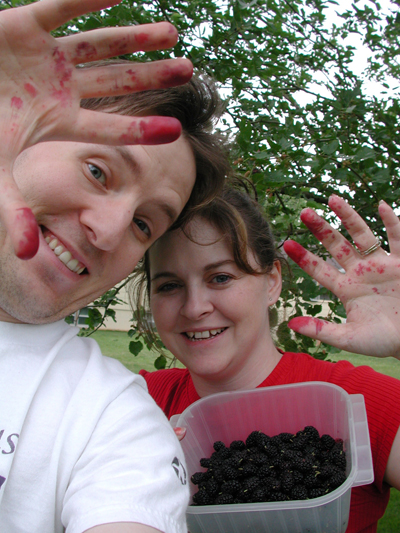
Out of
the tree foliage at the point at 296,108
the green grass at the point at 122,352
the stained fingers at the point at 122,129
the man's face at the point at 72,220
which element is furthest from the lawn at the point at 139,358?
the stained fingers at the point at 122,129

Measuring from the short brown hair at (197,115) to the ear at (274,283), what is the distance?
391mm

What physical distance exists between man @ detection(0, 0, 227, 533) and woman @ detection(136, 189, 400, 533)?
0.99 ft

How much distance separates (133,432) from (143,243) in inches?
19.0

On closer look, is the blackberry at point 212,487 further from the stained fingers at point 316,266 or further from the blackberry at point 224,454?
the stained fingers at point 316,266

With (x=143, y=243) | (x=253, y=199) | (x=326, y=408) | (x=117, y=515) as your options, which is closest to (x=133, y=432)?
(x=117, y=515)

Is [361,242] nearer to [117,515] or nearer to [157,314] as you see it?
[157,314]

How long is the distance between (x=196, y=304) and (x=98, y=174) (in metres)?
0.54

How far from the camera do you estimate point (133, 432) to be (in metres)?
0.79

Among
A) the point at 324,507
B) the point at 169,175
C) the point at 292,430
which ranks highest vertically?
the point at 169,175

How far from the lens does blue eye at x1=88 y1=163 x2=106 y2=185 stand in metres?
0.95

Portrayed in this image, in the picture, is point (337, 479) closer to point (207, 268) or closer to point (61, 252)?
point (207, 268)

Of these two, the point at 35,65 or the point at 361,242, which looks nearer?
the point at 35,65

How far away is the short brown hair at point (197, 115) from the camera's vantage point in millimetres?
1195

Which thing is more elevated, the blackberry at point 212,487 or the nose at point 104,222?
the nose at point 104,222
